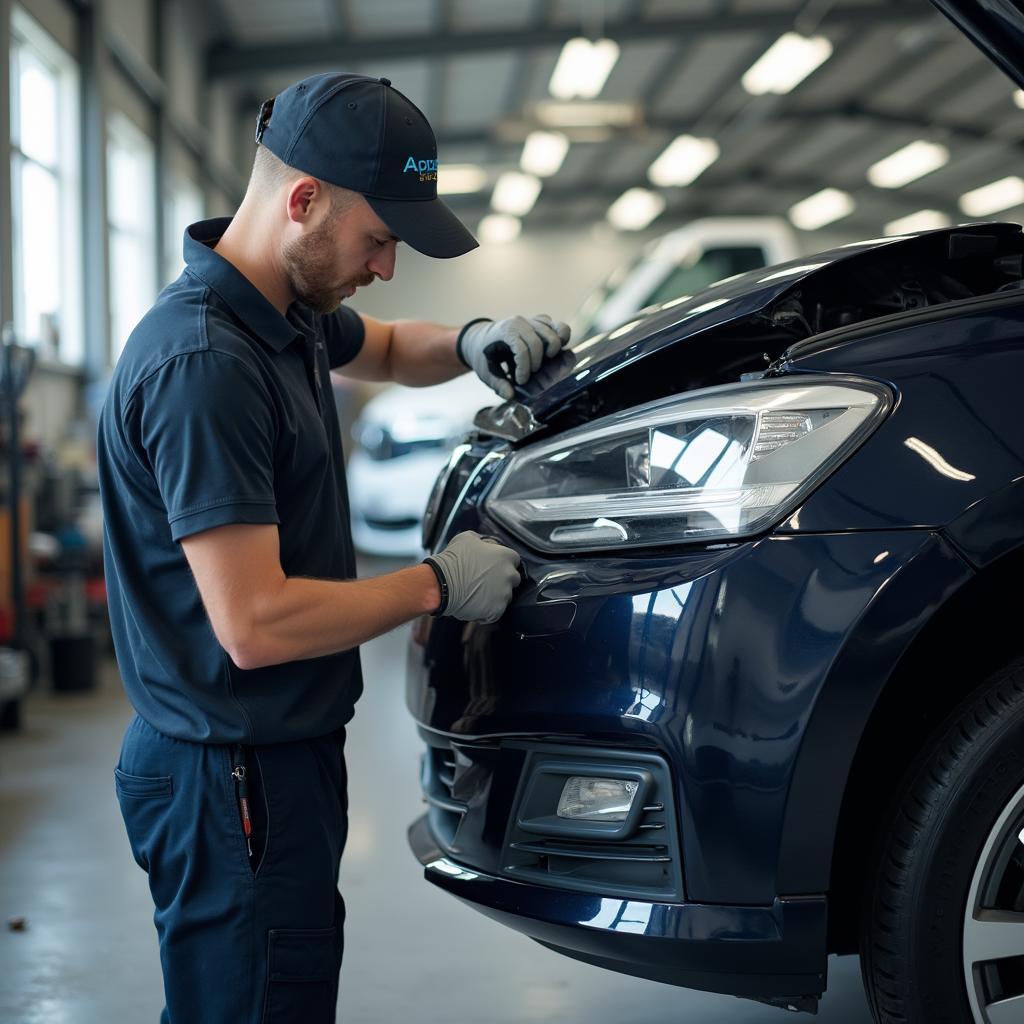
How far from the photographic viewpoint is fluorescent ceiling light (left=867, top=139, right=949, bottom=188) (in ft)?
A: 62.4

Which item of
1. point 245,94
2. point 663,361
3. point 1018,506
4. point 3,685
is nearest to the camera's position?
point 1018,506

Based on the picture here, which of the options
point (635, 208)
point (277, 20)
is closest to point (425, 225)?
point (277, 20)

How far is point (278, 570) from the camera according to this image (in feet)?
4.58

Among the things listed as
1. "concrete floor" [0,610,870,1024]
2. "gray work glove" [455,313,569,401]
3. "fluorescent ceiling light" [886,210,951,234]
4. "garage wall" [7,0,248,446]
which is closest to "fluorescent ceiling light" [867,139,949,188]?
"fluorescent ceiling light" [886,210,951,234]

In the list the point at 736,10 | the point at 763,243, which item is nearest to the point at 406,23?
the point at 736,10

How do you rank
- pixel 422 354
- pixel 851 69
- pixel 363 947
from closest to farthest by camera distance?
pixel 422 354
pixel 363 947
pixel 851 69

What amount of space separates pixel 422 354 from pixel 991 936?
1.36m

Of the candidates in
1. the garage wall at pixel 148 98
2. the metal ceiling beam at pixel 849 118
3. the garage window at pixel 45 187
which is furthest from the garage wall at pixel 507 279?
the garage window at pixel 45 187

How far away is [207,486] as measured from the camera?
134 cm

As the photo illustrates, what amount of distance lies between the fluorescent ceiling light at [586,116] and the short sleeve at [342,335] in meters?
9.45

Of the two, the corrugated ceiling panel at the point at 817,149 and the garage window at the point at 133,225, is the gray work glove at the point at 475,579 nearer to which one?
the garage window at the point at 133,225

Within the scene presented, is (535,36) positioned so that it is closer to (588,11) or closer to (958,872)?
(588,11)

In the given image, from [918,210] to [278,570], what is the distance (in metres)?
23.7

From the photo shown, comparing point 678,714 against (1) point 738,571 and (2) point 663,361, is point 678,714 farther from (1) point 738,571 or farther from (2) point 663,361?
(2) point 663,361
